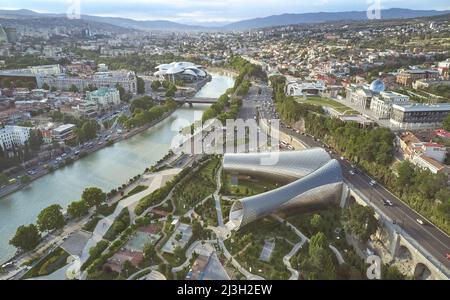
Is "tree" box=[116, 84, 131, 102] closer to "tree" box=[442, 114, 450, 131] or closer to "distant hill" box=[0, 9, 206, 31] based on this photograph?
"distant hill" box=[0, 9, 206, 31]

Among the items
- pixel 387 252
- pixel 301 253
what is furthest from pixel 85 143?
pixel 387 252

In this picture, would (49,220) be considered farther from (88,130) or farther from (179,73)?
(179,73)

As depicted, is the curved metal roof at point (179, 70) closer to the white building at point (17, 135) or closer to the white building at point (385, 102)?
the white building at point (17, 135)

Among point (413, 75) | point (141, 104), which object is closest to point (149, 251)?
point (141, 104)

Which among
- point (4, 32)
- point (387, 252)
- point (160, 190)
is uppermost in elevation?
point (4, 32)
